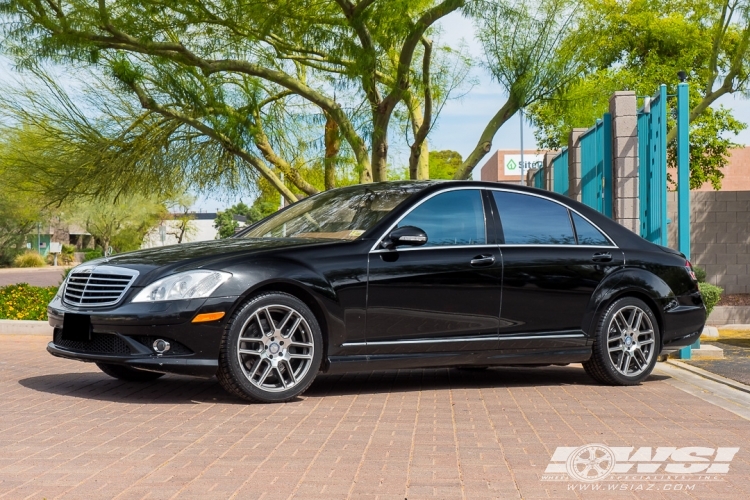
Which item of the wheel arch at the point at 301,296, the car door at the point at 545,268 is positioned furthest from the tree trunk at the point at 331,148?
the wheel arch at the point at 301,296

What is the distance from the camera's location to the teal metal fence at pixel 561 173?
18516 mm

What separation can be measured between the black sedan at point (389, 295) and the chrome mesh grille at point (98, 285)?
12 mm

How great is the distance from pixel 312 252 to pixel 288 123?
11.8m

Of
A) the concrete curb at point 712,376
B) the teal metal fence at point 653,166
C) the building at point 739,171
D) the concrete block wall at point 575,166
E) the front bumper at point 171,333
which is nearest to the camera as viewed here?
the front bumper at point 171,333

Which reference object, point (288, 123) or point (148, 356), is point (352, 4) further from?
point (148, 356)

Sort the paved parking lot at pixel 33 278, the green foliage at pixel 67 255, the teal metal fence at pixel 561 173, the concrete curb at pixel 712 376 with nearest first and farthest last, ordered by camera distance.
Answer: the concrete curb at pixel 712 376 < the teal metal fence at pixel 561 173 < the paved parking lot at pixel 33 278 < the green foliage at pixel 67 255

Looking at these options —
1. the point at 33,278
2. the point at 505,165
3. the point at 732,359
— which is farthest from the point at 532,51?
the point at 505,165

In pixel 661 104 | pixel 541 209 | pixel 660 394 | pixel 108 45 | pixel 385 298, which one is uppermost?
pixel 108 45

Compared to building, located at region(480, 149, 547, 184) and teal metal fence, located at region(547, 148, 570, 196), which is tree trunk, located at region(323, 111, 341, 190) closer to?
teal metal fence, located at region(547, 148, 570, 196)

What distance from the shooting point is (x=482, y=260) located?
332 inches

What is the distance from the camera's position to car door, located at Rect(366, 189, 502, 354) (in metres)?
7.95

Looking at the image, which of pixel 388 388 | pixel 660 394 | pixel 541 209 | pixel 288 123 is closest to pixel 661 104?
pixel 541 209

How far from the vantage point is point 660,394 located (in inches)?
338

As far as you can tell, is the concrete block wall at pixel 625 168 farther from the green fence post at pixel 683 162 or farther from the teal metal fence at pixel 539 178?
the teal metal fence at pixel 539 178
